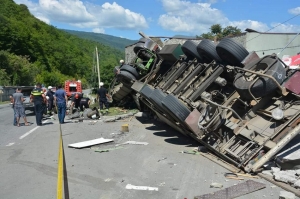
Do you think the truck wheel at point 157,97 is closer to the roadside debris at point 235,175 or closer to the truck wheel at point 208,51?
the truck wheel at point 208,51

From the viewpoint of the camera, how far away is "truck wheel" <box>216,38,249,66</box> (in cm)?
775

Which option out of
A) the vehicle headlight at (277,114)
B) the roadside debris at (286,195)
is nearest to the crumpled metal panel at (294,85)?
the vehicle headlight at (277,114)

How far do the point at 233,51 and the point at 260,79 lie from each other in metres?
1.33

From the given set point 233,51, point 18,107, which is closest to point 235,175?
point 233,51

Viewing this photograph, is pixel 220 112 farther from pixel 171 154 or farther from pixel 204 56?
pixel 204 56

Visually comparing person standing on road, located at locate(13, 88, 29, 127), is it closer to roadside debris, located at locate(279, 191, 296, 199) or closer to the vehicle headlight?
the vehicle headlight

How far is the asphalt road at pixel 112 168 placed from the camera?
5008 millimetres

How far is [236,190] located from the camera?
16.3ft

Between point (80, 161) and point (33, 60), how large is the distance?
6623cm

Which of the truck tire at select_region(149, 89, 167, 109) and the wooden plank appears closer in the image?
the wooden plank

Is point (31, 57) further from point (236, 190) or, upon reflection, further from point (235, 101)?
point (236, 190)

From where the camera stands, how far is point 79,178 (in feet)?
Result: 18.6

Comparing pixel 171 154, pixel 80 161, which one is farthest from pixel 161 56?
pixel 80 161

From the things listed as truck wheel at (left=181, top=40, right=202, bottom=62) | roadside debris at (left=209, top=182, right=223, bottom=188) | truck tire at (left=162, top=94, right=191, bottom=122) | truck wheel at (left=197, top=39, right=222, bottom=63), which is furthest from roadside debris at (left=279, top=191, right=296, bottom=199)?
truck wheel at (left=181, top=40, right=202, bottom=62)
